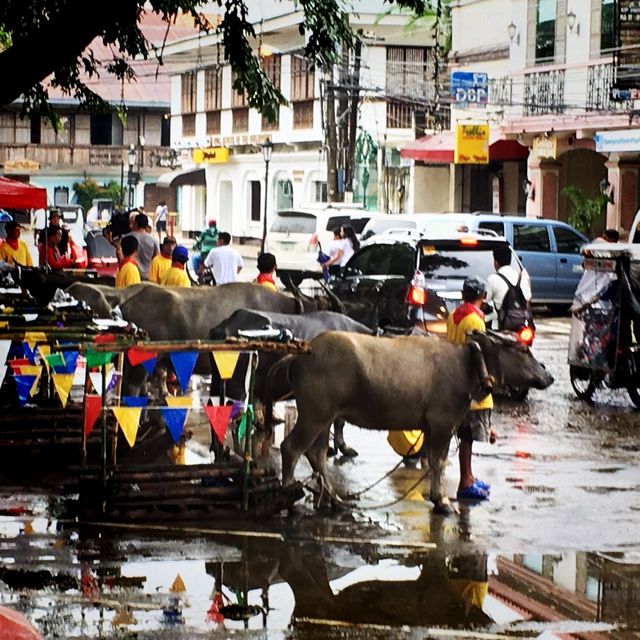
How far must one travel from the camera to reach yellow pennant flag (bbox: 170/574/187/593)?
943 cm

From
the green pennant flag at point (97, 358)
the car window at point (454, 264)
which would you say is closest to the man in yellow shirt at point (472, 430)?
the green pennant flag at point (97, 358)

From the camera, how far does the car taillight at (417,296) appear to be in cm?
1981

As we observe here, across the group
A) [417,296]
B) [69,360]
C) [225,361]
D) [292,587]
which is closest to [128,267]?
[417,296]

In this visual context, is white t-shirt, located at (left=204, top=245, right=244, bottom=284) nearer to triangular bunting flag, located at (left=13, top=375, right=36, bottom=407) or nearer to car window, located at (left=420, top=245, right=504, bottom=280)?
car window, located at (left=420, top=245, right=504, bottom=280)

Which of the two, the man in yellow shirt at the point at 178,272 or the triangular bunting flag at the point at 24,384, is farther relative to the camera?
the man in yellow shirt at the point at 178,272

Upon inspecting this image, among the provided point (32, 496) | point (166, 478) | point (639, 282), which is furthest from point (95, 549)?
point (639, 282)

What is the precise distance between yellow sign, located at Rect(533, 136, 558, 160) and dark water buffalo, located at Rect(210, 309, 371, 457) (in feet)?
90.9

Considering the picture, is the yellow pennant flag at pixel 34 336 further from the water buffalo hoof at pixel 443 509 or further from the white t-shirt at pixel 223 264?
the white t-shirt at pixel 223 264

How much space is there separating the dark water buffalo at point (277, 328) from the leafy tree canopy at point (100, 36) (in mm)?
2039

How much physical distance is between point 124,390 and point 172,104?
5639cm

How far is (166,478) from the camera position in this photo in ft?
36.9

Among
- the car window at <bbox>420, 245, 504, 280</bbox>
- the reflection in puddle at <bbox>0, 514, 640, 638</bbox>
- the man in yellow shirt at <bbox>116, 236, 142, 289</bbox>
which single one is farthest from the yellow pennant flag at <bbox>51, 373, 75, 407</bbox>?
the car window at <bbox>420, 245, 504, 280</bbox>

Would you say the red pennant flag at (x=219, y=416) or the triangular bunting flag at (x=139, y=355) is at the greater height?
the triangular bunting flag at (x=139, y=355)

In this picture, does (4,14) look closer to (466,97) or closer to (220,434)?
(220,434)
